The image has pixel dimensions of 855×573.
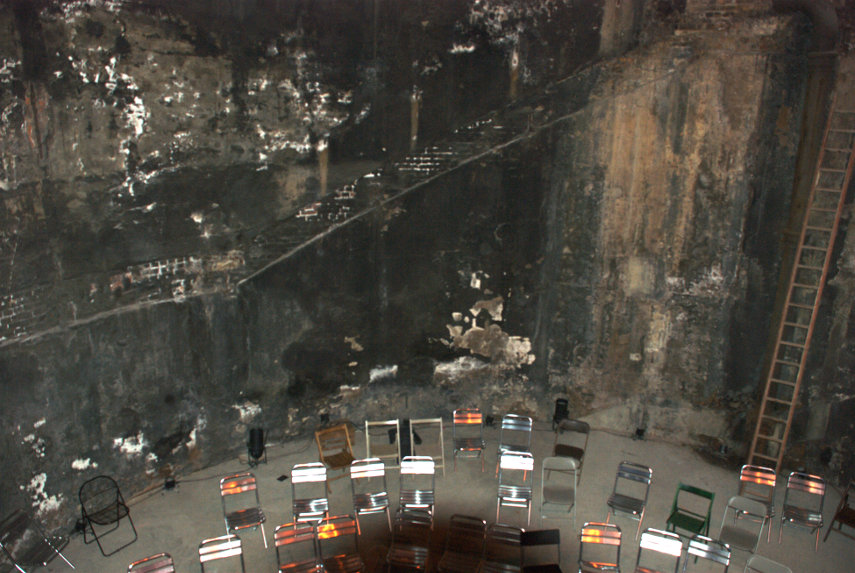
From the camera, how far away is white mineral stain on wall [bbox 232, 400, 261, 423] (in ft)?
30.8

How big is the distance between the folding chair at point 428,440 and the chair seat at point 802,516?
13.1ft

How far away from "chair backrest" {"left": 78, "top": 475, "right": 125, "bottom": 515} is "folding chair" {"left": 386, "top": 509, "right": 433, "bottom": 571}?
3.11m

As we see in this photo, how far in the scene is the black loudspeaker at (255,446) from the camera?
30.7 feet

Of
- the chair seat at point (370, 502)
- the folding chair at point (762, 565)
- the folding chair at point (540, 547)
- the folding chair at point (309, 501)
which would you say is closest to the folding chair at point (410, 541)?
the chair seat at point (370, 502)

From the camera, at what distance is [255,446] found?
9.35m

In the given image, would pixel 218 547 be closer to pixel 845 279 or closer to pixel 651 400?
pixel 651 400

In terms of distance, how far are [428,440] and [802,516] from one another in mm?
4725

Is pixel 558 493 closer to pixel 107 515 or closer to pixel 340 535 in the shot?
pixel 340 535

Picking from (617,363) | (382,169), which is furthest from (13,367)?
(617,363)

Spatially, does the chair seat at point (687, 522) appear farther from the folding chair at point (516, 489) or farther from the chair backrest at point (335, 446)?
the chair backrest at point (335, 446)

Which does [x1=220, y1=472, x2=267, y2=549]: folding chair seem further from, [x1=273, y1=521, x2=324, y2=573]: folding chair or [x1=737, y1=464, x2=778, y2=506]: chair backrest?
[x1=737, y1=464, x2=778, y2=506]: chair backrest

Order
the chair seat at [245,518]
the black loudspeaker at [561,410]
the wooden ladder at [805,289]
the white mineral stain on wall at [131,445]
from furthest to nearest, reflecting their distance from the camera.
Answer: the black loudspeaker at [561,410] < the white mineral stain on wall at [131,445] < the wooden ladder at [805,289] < the chair seat at [245,518]

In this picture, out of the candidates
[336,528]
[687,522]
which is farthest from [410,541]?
[687,522]

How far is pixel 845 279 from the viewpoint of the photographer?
27.6 feet
